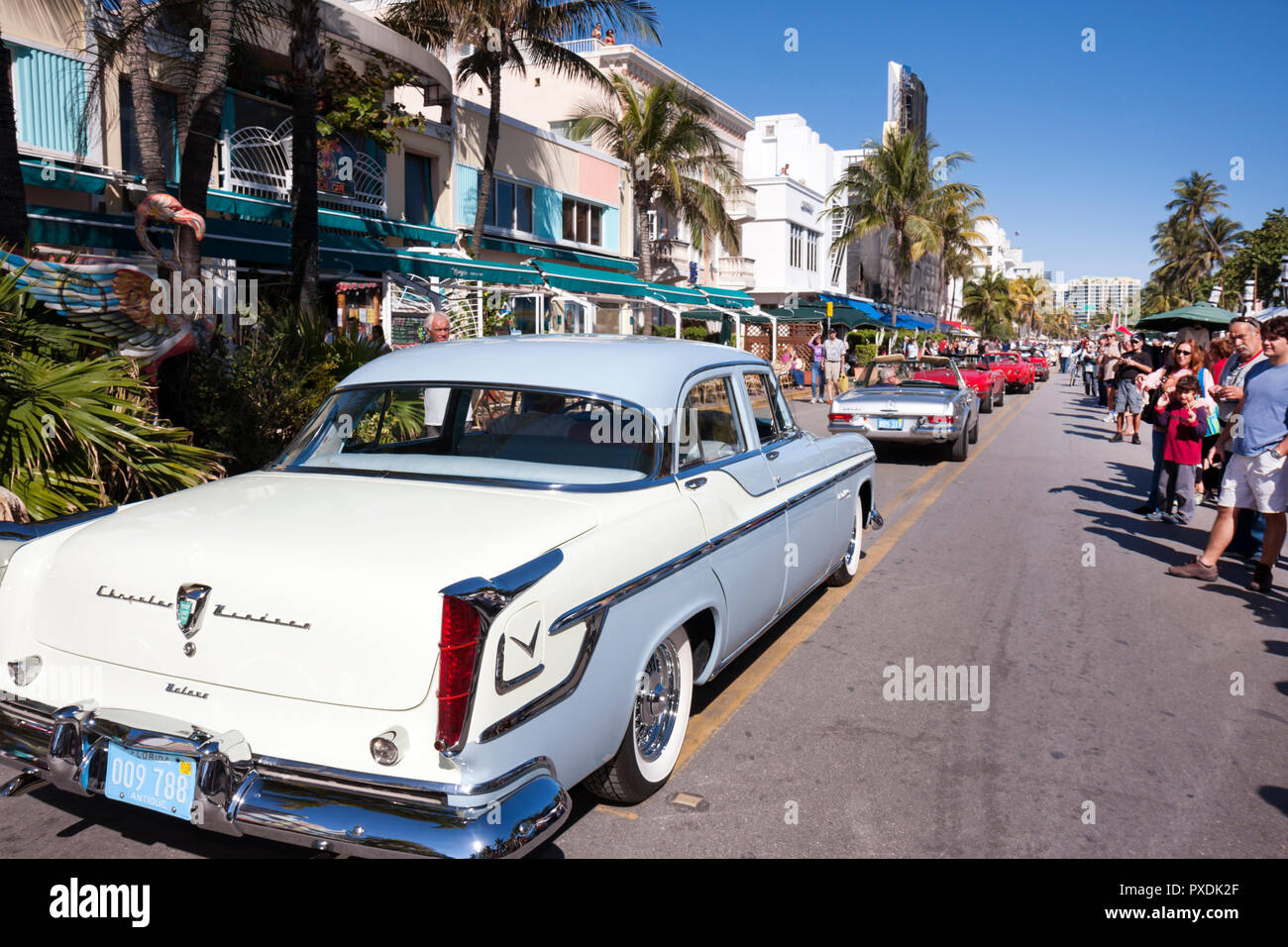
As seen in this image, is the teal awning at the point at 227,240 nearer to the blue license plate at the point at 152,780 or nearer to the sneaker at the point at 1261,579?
the blue license plate at the point at 152,780

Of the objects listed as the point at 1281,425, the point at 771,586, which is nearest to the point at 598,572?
the point at 771,586

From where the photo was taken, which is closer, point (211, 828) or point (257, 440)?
point (211, 828)

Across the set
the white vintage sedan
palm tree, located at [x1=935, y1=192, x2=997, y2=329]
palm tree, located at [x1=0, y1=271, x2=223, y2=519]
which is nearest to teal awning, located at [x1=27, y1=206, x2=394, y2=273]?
palm tree, located at [x1=0, y1=271, x2=223, y2=519]

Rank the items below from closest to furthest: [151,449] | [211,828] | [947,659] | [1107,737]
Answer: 1. [211,828]
2. [1107,737]
3. [947,659]
4. [151,449]

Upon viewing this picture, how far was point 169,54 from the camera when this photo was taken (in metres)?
14.6

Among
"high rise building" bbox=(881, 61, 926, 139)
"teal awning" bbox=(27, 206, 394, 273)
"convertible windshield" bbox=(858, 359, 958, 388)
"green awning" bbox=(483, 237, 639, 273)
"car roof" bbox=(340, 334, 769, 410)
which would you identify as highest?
"high rise building" bbox=(881, 61, 926, 139)

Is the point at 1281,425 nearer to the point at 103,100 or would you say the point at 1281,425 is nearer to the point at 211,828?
the point at 211,828

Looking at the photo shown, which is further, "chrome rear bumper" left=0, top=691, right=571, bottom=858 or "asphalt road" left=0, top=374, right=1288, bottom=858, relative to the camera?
"asphalt road" left=0, top=374, right=1288, bottom=858

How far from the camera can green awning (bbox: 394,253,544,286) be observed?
639 inches

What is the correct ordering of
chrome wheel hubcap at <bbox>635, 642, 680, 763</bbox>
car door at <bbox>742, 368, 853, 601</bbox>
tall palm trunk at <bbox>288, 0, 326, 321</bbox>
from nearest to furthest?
chrome wheel hubcap at <bbox>635, 642, 680, 763</bbox>
car door at <bbox>742, 368, 853, 601</bbox>
tall palm trunk at <bbox>288, 0, 326, 321</bbox>

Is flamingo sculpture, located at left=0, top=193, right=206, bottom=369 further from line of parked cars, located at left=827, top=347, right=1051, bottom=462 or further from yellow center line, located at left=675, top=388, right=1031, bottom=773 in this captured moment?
line of parked cars, located at left=827, top=347, right=1051, bottom=462

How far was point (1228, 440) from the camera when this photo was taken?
7.12 m

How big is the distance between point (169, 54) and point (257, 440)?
31.9 ft

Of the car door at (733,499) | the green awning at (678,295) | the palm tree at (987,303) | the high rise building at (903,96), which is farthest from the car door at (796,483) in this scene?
the palm tree at (987,303)
